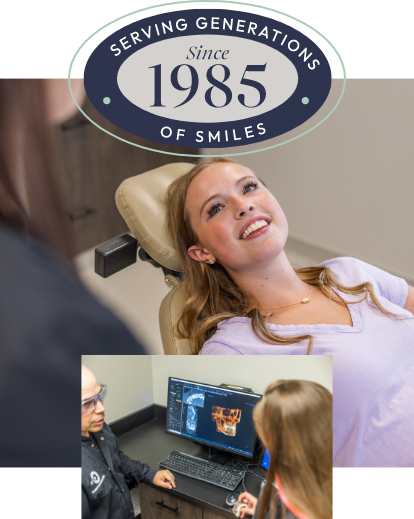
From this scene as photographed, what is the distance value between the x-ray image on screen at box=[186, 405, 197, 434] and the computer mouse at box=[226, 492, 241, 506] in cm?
16

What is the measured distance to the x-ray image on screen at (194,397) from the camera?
3.54ft

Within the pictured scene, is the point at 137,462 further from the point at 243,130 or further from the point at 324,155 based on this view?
the point at 324,155

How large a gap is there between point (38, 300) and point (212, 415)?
59cm

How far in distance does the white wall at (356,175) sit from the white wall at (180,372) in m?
0.50

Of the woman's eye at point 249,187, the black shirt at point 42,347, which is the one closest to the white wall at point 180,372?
the black shirt at point 42,347

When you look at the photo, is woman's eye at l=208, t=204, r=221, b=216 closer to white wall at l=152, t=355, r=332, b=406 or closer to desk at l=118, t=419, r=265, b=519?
Answer: white wall at l=152, t=355, r=332, b=406

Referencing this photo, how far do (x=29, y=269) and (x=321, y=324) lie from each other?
0.83 m

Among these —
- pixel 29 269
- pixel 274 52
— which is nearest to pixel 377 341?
pixel 274 52

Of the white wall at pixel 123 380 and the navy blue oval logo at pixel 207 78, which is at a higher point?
the navy blue oval logo at pixel 207 78

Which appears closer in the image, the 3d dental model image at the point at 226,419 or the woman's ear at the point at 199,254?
the 3d dental model image at the point at 226,419

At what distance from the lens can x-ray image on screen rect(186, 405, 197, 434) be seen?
1.08 metres

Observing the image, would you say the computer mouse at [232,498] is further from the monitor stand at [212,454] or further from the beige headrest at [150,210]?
the beige headrest at [150,210]

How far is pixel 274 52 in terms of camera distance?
1149 mm

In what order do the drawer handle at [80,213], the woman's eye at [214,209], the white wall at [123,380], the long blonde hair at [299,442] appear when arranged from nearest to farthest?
the long blonde hair at [299,442]
the white wall at [123,380]
the woman's eye at [214,209]
the drawer handle at [80,213]
